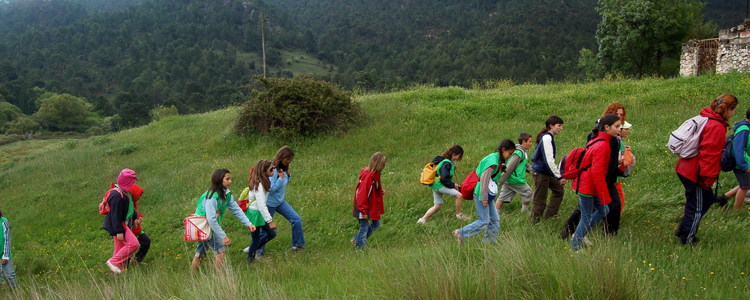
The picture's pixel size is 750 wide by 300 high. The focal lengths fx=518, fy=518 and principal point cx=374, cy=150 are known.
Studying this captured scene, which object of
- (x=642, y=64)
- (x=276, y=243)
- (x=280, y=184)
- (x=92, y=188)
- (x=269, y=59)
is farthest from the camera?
(x=269, y=59)

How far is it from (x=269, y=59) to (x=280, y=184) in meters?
121

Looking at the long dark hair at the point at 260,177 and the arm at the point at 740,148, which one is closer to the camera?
the arm at the point at 740,148

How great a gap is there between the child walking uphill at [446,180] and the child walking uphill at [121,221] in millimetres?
3915

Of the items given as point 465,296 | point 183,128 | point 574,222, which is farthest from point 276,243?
point 183,128

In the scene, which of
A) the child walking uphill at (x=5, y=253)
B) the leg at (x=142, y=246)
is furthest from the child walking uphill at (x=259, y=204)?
the child walking uphill at (x=5, y=253)

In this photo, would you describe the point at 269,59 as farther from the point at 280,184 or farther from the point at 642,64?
the point at 280,184

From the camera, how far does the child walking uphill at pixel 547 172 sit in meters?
6.36

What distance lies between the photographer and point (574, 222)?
18.6 ft

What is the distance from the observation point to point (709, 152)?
5.07 metres

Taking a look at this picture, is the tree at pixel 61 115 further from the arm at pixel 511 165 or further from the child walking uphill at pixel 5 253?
the arm at pixel 511 165

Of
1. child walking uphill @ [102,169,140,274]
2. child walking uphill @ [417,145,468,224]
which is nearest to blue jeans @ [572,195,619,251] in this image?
child walking uphill @ [417,145,468,224]

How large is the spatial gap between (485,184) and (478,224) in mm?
463

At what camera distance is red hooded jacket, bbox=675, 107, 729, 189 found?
5.05 metres

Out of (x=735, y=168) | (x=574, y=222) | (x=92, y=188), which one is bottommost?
(x=92, y=188)
